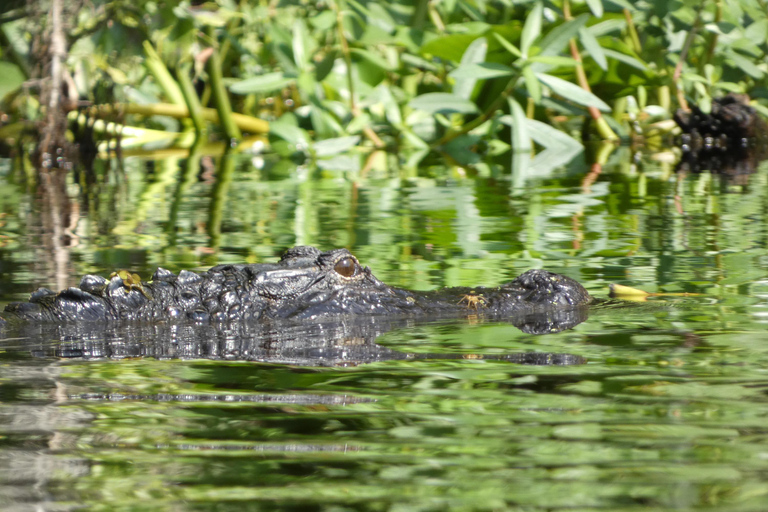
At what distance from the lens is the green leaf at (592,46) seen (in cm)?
1012

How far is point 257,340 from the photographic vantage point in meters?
3.74

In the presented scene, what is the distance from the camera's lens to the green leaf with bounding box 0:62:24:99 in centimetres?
1254

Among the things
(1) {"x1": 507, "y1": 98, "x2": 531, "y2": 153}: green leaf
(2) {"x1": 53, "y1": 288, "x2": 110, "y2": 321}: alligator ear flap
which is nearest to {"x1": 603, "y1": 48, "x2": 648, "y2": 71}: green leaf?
(1) {"x1": 507, "y1": 98, "x2": 531, "y2": 153}: green leaf

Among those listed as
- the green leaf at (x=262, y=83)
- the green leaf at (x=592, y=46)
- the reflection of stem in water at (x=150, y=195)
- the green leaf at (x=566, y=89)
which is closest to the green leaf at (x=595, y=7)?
the green leaf at (x=592, y=46)

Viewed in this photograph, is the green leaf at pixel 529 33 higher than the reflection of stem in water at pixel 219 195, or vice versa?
the green leaf at pixel 529 33

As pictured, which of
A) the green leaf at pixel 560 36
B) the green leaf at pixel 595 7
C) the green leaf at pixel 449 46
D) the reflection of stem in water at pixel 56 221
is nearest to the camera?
the reflection of stem in water at pixel 56 221

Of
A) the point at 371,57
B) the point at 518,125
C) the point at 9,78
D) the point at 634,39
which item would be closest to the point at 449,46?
the point at 371,57

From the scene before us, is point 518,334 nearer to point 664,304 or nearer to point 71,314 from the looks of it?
point 664,304

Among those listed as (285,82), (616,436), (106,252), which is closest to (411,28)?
(285,82)

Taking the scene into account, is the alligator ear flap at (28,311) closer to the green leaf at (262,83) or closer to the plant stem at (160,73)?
the green leaf at (262,83)

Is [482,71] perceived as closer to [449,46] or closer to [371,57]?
[449,46]

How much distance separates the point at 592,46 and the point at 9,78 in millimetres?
6403

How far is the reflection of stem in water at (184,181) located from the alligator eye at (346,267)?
215cm

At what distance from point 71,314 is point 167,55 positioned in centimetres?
831
